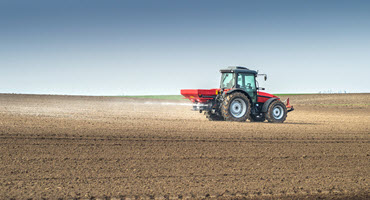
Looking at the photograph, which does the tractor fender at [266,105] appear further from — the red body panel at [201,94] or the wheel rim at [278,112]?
the red body panel at [201,94]

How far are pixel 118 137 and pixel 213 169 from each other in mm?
3969

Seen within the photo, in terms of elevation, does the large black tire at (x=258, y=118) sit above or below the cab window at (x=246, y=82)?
below

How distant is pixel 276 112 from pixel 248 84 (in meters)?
1.76

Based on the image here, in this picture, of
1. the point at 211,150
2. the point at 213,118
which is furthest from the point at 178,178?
the point at 213,118

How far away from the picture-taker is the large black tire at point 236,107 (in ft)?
49.5

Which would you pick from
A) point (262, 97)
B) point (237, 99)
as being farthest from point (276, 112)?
point (237, 99)

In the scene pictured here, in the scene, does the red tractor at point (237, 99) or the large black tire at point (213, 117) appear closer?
the red tractor at point (237, 99)

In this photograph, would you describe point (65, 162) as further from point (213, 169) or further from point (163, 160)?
point (213, 169)

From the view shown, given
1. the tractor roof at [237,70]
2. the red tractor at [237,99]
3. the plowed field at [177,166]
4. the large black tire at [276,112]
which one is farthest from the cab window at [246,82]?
the plowed field at [177,166]

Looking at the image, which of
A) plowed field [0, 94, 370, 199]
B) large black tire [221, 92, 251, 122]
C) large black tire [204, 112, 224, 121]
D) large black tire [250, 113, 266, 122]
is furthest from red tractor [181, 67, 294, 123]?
plowed field [0, 94, 370, 199]

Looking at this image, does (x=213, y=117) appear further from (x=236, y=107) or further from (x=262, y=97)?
(x=262, y=97)

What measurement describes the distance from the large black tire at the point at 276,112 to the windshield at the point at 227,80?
1.92 m

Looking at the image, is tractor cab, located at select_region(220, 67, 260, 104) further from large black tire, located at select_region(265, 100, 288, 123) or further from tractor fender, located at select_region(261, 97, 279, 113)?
large black tire, located at select_region(265, 100, 288, 123)

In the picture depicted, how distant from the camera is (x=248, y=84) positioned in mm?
15883
